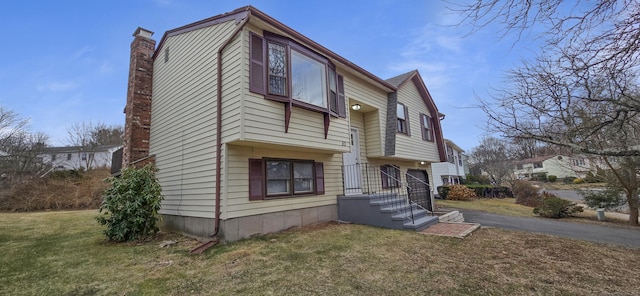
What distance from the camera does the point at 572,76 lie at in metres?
4.23

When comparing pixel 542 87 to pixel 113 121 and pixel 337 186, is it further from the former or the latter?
pixel 113 121

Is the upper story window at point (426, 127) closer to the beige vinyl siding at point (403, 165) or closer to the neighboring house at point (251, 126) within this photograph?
the beige vinyl siding at point (403, 165)

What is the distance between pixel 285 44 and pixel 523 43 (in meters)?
5.00

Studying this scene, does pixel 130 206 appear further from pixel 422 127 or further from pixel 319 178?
pixel 422 127

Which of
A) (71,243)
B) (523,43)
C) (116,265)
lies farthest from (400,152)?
(71,243)

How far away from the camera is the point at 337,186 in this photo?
8.91m

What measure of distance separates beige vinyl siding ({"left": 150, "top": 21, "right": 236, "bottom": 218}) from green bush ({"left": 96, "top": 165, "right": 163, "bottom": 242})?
33.5 inches

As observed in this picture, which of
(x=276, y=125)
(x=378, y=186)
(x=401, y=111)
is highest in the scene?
(x=401, y=111)

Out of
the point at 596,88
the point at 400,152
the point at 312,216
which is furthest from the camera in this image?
the point at 400,152

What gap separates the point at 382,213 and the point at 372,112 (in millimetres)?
4434

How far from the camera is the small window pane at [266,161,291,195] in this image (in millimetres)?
7074

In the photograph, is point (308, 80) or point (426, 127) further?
point (426, 127)

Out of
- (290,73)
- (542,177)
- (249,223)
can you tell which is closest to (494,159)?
(542,177)

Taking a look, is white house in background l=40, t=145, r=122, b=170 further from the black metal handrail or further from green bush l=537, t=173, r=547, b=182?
green bush l=537, t=173, r=547, b=182
